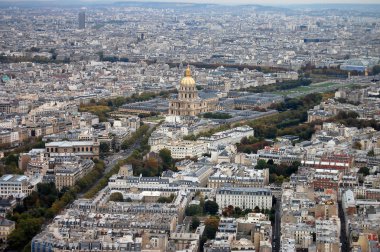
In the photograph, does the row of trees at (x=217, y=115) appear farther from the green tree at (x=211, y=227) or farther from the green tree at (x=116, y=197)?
the green tree at (x=211, y=227)

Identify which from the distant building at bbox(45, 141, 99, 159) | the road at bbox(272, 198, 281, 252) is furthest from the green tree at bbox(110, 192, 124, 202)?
the distant building at bbox(45, 141, 99, 159)

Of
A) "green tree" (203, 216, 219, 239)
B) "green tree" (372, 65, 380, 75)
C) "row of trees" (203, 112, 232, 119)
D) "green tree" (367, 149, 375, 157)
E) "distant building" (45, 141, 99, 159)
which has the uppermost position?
"green tree" (203, 216, 219, 239)

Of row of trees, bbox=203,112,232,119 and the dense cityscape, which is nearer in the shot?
the dense cityscape

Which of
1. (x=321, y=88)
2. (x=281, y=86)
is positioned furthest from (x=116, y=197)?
(x=281, y=86)

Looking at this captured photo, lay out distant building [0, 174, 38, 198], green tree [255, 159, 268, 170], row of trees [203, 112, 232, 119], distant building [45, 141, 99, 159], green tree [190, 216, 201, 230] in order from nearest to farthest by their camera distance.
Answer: green tree [190, 216, 201, 230]
distant building [0, 174, 38, 198]
green tree [255, 159, 268, 170]
distant building [45, 141, 99, 159]
row of trees [203, 112, 232, 119]

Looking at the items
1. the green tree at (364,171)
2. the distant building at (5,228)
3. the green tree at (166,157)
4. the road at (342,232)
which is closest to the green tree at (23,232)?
the distant building at (5,228)

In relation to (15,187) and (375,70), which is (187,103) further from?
(375,70)

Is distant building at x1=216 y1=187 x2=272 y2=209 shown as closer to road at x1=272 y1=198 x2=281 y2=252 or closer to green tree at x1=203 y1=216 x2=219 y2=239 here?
road at x1=272 y1=198 x2=281 y2=252
